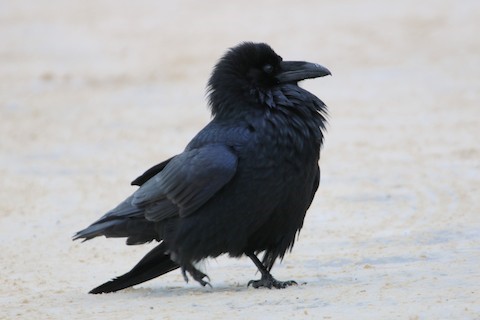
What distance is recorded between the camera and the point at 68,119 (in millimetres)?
18031

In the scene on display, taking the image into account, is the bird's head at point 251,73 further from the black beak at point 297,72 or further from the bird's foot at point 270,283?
the bird's foot at point 270,283

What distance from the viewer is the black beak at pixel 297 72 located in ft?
27.8

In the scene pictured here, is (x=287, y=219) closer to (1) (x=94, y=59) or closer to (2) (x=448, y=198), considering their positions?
(2) (x=448, y=198)

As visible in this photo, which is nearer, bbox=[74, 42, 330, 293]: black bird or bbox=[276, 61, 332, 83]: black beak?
bbox=[74, 42, 330, 293]: black bird

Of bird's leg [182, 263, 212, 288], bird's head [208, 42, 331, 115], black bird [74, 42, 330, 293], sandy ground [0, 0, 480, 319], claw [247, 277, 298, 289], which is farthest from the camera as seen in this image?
bird's head [208, 42, 331, 115]

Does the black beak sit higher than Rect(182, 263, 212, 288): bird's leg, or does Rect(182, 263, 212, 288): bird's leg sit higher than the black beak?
the black beak

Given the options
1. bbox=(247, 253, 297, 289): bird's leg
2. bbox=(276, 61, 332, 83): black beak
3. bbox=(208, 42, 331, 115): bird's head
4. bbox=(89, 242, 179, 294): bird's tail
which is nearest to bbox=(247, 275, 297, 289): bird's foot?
bbox=(247, 253, 297, 289): bird's leg

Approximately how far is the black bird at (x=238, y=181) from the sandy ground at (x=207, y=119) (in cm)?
35

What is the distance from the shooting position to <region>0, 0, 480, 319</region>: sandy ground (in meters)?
7.83

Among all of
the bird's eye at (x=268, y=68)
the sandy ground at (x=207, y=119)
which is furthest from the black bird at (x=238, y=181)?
the sandy ground at (x=207, y=119)

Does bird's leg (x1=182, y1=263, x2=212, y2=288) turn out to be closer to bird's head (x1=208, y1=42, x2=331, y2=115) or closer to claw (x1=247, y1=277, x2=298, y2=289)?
claw (x1=247, y1=277, x2=298, y2=289)

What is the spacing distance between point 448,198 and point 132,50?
40.2 feet

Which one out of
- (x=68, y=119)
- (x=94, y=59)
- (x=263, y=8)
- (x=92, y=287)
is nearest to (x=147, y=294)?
(x=92, y=287)

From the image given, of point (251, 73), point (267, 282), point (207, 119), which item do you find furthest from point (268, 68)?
point (207, 119)
